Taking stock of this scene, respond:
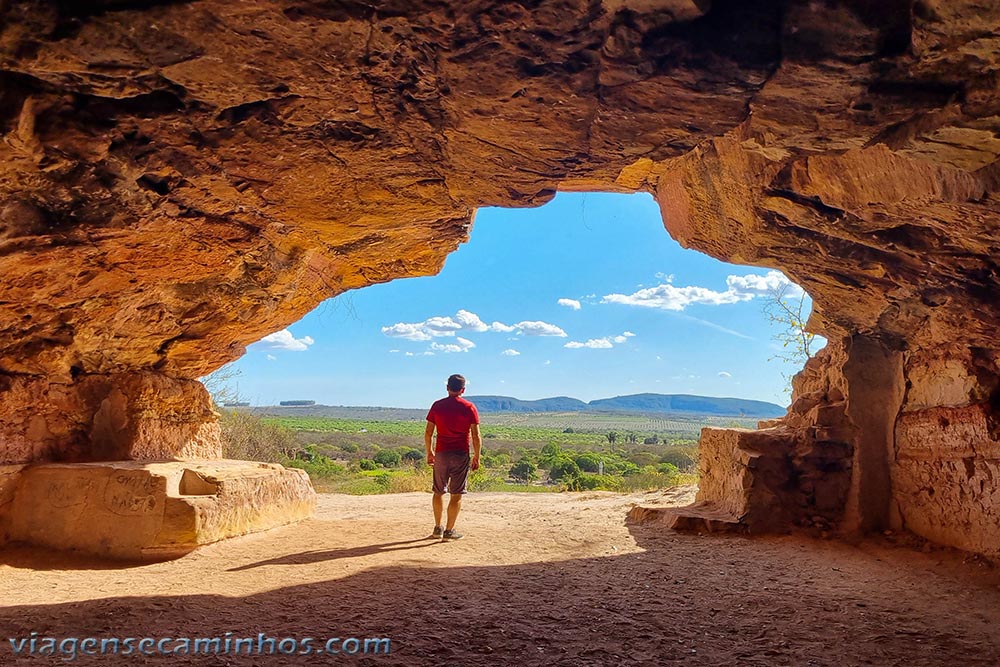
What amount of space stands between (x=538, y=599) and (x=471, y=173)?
272cm

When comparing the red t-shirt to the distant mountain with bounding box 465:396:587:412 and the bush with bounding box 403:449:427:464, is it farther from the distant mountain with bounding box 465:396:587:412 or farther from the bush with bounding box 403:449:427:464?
the distant mountain with bounding box 465:396:587:412

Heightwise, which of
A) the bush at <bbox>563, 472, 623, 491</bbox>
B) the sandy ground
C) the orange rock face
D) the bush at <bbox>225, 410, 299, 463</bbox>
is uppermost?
the orange rock face

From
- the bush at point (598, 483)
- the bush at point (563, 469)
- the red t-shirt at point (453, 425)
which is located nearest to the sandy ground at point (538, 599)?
the red t-shirt at point (453, 425)

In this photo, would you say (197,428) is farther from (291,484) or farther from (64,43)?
(64,43)

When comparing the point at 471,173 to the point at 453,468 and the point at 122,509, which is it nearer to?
the point at 453,468

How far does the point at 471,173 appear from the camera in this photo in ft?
13.6

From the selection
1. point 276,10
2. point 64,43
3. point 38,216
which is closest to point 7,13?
point 64,43

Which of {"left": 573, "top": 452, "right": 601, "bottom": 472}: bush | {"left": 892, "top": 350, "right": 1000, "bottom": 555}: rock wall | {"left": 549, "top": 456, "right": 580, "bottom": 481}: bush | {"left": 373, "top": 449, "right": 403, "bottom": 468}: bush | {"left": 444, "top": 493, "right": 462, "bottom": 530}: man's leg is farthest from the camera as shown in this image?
{"left": 373, "top": 449, "right": 403, "bottom": 468}: bush

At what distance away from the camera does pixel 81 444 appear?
600cm

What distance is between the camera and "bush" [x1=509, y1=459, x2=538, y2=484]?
23.7m

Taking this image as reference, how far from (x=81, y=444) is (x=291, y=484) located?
1934mm


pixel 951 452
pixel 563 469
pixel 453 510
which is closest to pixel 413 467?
pixel 563 469

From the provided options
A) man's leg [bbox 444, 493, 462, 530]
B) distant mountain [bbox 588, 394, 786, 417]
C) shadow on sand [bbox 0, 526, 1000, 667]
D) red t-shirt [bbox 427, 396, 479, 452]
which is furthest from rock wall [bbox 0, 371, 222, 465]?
distant mountain [bbox 588, 394, 786, 417]

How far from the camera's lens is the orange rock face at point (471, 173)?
263cm
